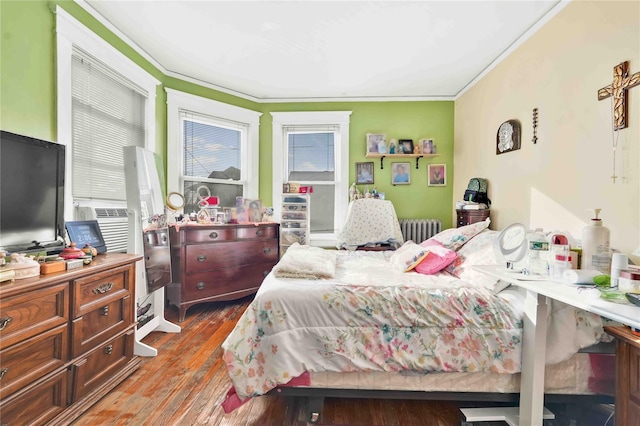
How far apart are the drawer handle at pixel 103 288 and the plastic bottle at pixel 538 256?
2.46 meters

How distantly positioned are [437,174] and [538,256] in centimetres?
252

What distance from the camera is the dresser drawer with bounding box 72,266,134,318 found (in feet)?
5.22

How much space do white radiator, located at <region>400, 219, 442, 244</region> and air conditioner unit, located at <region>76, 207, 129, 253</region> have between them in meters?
3.12

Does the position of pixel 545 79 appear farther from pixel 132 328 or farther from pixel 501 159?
pixel 132 328

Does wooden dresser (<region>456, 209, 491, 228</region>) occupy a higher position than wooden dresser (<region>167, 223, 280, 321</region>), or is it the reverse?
wooden dresser (<region>456, 209, 491, 228</region>)

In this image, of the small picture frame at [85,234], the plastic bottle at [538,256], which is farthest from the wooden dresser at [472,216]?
the small picture frame at [85,234]

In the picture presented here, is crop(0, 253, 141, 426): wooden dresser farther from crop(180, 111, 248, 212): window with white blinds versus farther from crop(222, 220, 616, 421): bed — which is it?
crop(180, 111, 248, 212): window with white blinds

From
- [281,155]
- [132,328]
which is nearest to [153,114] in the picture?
[281,155]

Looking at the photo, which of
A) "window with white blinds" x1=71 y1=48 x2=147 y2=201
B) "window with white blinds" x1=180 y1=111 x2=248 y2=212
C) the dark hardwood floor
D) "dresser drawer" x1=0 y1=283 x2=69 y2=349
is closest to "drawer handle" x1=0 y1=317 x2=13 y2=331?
"dresser drawer" x1=0 y1=283 x2=69 y2=349

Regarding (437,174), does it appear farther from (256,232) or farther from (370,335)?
(370,335)

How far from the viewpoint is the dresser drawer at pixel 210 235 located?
305cm

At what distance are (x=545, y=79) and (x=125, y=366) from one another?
12.2ft

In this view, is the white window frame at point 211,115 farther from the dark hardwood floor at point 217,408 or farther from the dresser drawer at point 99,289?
the dark hardwood floor at point 217,408

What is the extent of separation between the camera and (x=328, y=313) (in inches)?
63.5
